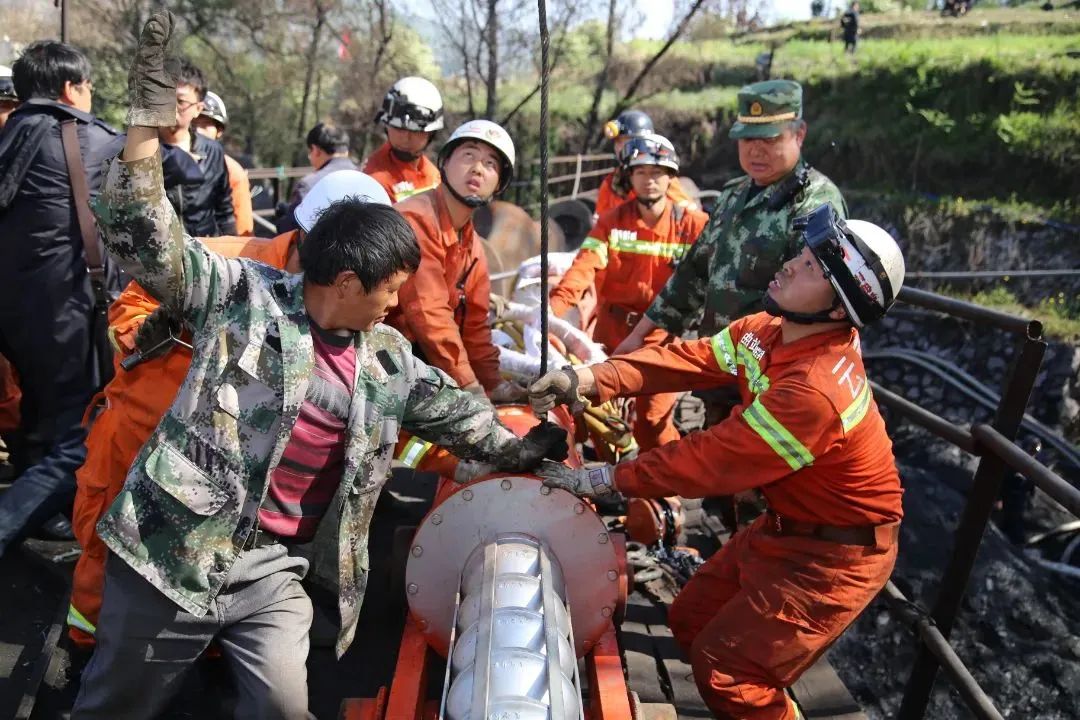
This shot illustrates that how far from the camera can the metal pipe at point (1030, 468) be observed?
7.67 feet

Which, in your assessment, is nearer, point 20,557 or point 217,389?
point 217,389

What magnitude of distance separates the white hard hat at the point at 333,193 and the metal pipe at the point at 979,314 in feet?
6.14

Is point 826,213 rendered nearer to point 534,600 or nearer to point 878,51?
point 534,600

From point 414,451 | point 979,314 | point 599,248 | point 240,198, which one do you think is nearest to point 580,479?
point 414,451

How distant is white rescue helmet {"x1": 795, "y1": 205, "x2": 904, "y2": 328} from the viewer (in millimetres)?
2477

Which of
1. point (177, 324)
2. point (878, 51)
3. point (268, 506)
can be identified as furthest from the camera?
point (878, 51)

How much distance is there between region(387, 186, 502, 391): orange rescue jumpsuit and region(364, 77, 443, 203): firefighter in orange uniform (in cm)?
144

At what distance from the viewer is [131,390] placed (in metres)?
2.54

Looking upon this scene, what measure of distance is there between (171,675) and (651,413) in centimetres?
280

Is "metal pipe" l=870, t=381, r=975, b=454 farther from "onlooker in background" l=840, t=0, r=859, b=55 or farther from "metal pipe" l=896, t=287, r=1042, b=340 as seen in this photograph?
"onlooker in background" l=840, t=0, r=859, b=55

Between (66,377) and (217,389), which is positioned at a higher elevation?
(217,389)

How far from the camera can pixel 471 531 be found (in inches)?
103

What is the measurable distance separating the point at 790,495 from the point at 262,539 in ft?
5.12

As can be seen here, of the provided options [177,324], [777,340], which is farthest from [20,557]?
[777,340]
